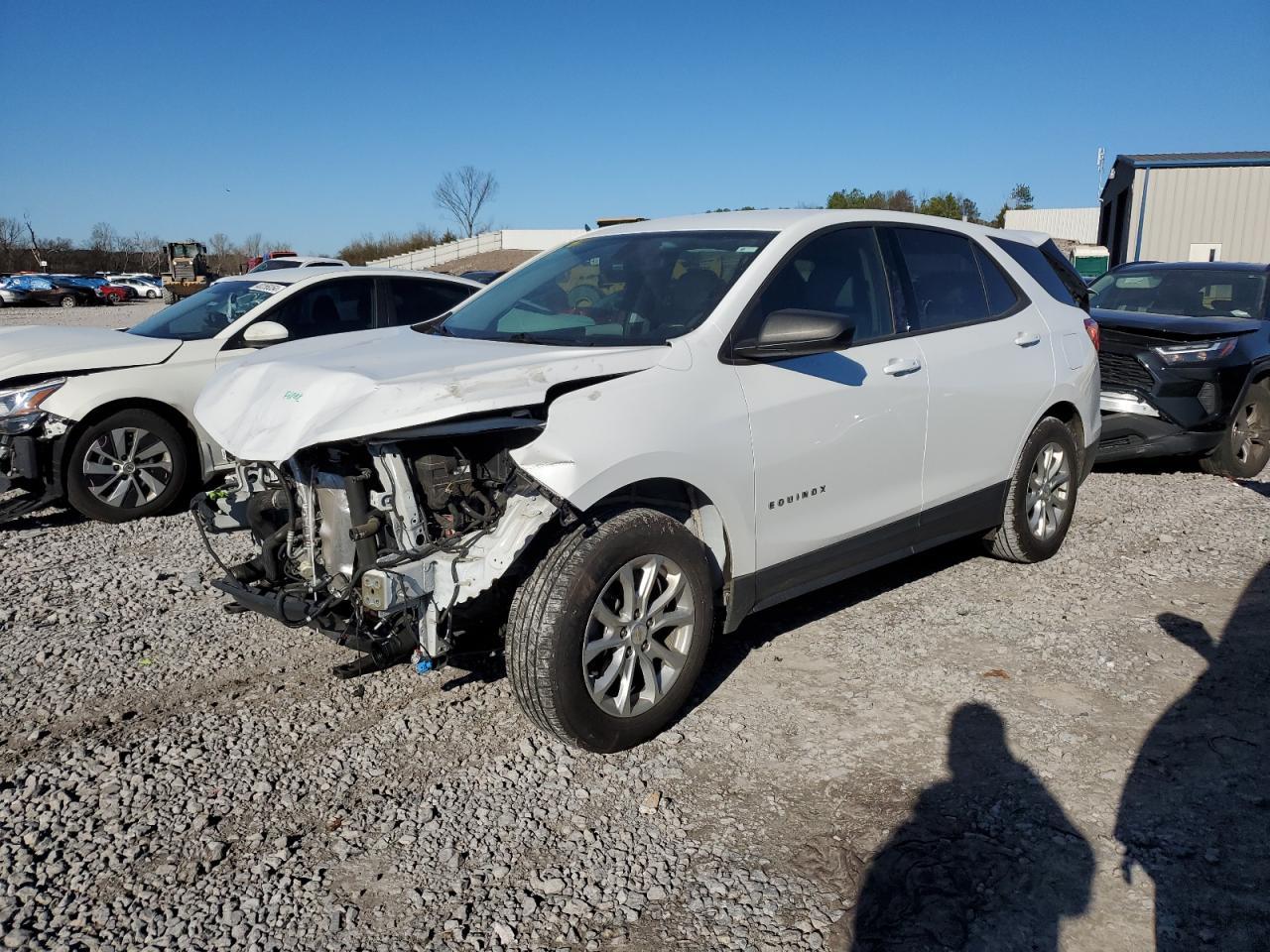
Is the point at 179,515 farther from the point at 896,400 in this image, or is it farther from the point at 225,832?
the point at 896,400

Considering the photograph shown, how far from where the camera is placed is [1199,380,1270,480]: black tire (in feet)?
26.5

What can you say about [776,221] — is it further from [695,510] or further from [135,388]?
[135,388]

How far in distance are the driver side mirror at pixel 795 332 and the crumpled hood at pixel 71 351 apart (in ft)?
15.7

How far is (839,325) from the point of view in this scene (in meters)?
3.69

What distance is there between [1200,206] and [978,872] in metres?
29.7

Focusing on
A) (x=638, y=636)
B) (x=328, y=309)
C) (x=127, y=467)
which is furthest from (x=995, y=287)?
(x=127, y=467)

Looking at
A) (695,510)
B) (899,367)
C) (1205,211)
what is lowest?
(695,510)

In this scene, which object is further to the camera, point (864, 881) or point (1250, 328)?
point (1250, 328)

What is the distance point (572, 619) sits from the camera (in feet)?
10.8

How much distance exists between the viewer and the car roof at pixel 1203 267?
8.86 meters

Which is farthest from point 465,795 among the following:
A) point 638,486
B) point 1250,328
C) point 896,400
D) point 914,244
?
point 1250,328

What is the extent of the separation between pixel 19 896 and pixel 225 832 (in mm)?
557

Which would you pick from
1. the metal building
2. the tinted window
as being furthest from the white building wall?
the tinted window

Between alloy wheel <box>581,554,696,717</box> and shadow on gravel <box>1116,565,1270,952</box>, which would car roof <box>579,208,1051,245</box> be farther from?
shadow on gravel <box>1116,565,1270,952</box>
